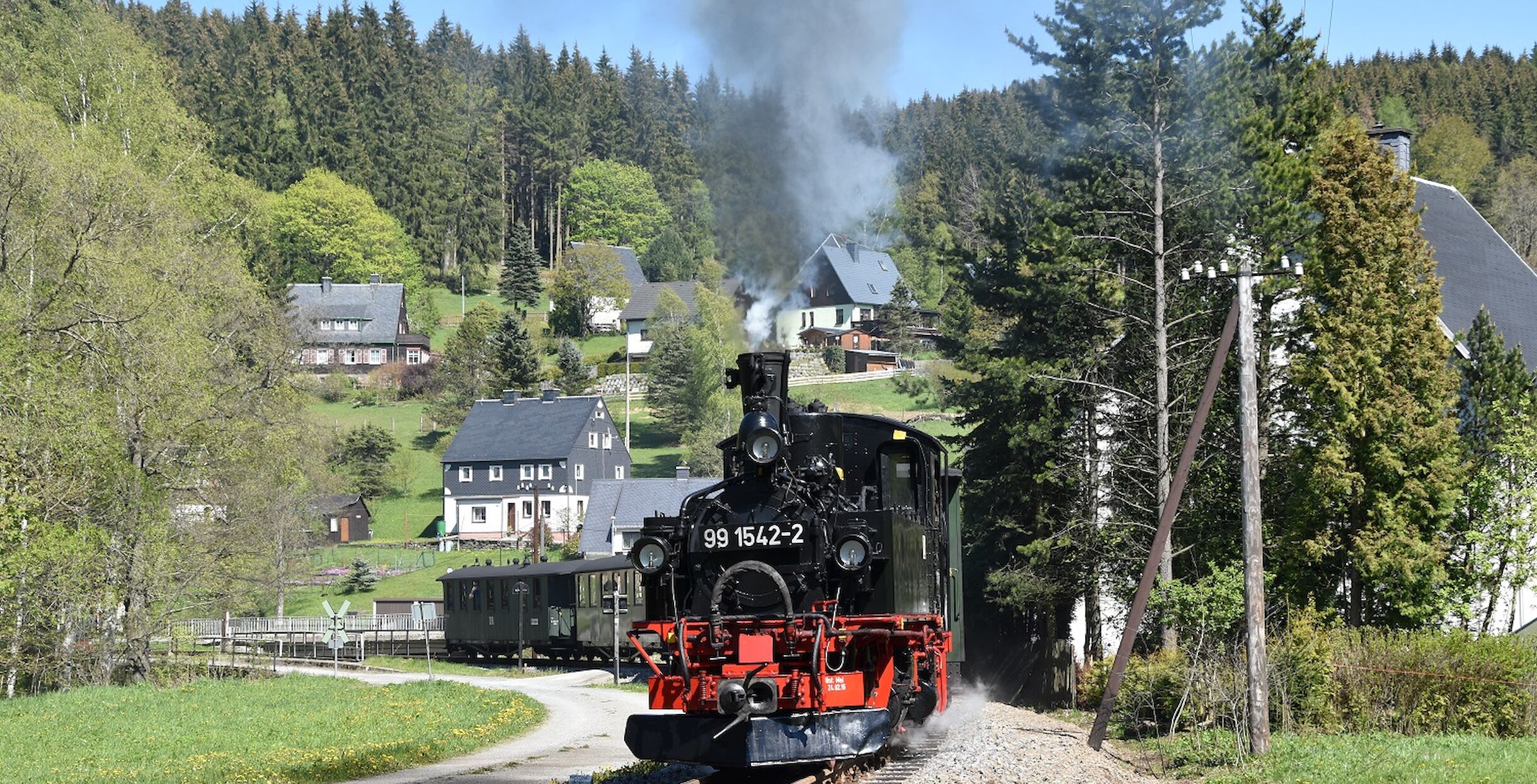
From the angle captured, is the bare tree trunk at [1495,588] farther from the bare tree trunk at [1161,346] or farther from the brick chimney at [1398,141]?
the brick chimney at [1398,141]

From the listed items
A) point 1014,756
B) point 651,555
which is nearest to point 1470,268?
point 1014,756

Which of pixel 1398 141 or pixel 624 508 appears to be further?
pixel 624 508

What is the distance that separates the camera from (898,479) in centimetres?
1576

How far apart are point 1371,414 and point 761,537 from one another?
1468 centimetres

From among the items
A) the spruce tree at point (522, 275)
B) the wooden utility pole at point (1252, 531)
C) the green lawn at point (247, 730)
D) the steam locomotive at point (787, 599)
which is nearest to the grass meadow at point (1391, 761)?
the wooden utility pole at point (1252, 531)

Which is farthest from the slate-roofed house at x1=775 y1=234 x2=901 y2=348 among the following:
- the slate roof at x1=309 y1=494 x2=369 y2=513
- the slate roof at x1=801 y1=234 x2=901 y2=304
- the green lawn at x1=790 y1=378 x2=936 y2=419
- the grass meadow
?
the slate roof at x1=309 y1=494 x2=369 y2=513

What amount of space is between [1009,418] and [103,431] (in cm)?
1885

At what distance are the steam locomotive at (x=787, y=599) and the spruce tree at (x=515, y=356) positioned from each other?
71513 millimetres

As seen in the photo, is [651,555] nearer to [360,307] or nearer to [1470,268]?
[1470,268]

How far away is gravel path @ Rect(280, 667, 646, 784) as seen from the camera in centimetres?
1681

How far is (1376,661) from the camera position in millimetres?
19203

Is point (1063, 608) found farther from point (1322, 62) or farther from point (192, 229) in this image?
point (192, 229)

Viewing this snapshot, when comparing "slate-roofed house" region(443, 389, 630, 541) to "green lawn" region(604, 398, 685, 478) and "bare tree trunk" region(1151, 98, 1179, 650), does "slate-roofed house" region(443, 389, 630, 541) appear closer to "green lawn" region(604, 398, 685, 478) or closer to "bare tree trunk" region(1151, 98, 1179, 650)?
"green lawn" region(604, 398, 685, 478)

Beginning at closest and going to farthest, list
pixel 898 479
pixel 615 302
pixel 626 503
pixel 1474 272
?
1. pixel 898 479
2. pixel 1474 272
3. pixel 626 503
4. pixel 615 302
